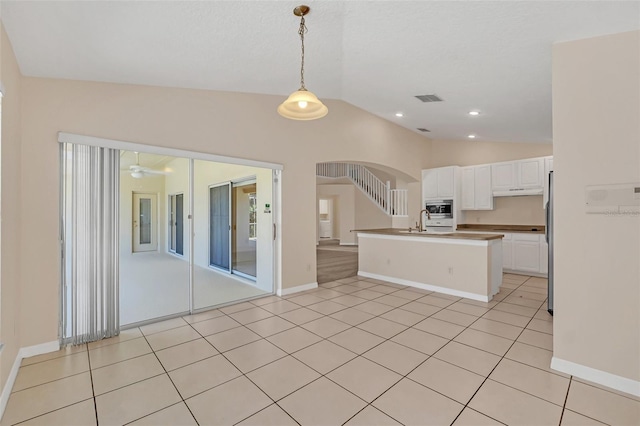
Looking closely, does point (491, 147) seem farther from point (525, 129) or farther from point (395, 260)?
point (395, 260)

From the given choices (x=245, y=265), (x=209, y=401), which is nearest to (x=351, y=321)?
(x=209, y=401)

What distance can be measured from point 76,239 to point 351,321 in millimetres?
3167

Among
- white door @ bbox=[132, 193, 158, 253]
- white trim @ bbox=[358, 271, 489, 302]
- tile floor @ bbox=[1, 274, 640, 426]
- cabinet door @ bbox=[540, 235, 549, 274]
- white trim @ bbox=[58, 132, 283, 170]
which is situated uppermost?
white trim @ bbox=[58, 132, 283, 170]

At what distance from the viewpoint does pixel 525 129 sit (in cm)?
571

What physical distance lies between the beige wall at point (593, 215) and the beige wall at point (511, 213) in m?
4.84

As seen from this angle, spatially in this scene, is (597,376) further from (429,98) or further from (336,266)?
(336,266)

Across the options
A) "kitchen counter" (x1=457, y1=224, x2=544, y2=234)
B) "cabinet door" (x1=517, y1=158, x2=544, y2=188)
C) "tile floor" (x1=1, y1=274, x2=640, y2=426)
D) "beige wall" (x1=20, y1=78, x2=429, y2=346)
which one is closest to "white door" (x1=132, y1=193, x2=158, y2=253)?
"beige wall" (x1=20, y1=78, x2=429, y2=346)

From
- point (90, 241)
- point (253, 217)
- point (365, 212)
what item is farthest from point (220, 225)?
point (365, 212)

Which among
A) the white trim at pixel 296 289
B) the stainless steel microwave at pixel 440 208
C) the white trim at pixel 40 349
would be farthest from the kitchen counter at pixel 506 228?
the white trim at pixel 40 349

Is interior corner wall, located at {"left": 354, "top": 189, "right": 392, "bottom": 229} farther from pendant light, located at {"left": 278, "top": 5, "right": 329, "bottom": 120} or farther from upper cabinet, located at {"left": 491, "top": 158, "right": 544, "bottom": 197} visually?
pendant light, located at {"left": 278, "top": 5, "right": 329, "bottom": 120}

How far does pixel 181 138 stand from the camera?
3830 mm

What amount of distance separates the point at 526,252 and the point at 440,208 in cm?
199

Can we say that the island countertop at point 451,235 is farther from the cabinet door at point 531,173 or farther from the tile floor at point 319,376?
the cabinet door at point 531,173

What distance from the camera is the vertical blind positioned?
9.86ft
